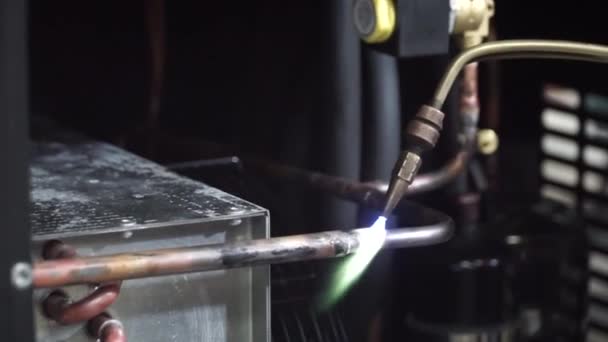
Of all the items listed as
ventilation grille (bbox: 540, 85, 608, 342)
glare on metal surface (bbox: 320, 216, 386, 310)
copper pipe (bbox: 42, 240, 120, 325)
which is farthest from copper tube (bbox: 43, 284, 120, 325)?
ventilation grille (bbox: 540, 85, 608, 342)

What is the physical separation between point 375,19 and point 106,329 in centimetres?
28

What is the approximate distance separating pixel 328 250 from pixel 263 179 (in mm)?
332

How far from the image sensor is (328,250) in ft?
1.85

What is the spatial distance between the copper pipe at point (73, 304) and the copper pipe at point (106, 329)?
0.01m

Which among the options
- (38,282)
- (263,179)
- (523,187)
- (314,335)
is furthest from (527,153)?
(38,282)

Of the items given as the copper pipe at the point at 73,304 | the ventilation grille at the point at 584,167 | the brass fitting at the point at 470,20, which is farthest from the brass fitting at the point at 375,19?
the ventilation grille at the point at 584,167

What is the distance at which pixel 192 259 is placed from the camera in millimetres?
520

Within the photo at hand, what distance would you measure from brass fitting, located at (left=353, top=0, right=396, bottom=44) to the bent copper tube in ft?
0.50

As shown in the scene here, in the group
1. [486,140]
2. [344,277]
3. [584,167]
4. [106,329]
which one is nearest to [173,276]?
[106,329]

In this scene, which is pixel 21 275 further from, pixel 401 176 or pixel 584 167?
pixel 584 167

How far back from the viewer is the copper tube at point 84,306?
53 centimetres

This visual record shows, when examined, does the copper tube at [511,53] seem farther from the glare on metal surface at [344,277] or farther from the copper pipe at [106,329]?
the copper pipe at [106,329]

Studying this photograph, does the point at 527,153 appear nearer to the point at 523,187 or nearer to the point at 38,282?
the point at 523,187

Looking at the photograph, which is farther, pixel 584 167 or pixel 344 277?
pixel 584 167
